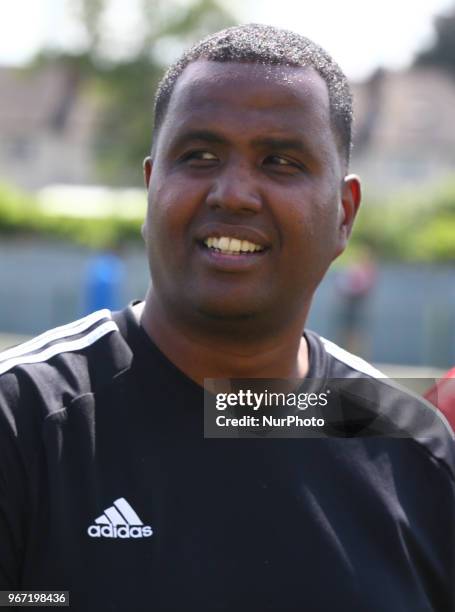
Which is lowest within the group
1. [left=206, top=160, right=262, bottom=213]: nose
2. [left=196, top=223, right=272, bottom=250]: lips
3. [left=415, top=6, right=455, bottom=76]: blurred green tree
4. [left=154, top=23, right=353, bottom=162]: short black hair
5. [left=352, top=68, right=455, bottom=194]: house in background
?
[left=196, top=223, right=272, bottom=250]: lips

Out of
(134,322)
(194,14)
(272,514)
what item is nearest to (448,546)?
(272,514)

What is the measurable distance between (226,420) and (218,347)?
190 mm

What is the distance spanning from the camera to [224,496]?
238 cm

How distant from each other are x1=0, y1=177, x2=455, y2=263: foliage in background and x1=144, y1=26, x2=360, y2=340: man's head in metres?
20.6

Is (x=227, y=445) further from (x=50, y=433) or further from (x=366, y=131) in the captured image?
(x=366, y=131)

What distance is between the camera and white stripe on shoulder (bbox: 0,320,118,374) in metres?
2.38

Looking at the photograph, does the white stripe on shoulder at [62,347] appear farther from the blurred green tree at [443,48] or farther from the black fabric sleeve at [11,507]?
the blurred green tree at [443,48]

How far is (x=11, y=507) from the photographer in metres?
2.18

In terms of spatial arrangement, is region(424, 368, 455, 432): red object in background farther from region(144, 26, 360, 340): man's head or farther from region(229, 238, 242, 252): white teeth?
region(229, 238, 242, 252): white teeth

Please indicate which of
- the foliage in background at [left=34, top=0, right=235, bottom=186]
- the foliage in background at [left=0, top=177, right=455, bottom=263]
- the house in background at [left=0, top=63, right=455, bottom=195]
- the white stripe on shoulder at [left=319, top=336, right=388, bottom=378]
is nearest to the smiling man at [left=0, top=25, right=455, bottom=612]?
the white stripe on shoulder at [left=319, top=336, right=388, bottom=378]

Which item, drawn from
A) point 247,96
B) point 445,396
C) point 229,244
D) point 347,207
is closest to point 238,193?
point 229,244

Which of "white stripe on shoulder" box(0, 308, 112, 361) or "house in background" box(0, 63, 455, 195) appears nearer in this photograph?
"white stripe on shoulder" box(0, 308, 112, 361)

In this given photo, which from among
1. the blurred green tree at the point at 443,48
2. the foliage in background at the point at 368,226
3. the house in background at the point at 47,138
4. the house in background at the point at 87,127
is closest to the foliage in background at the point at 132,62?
the house in background at the point at 87,127

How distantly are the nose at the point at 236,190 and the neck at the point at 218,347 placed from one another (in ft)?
1.05
